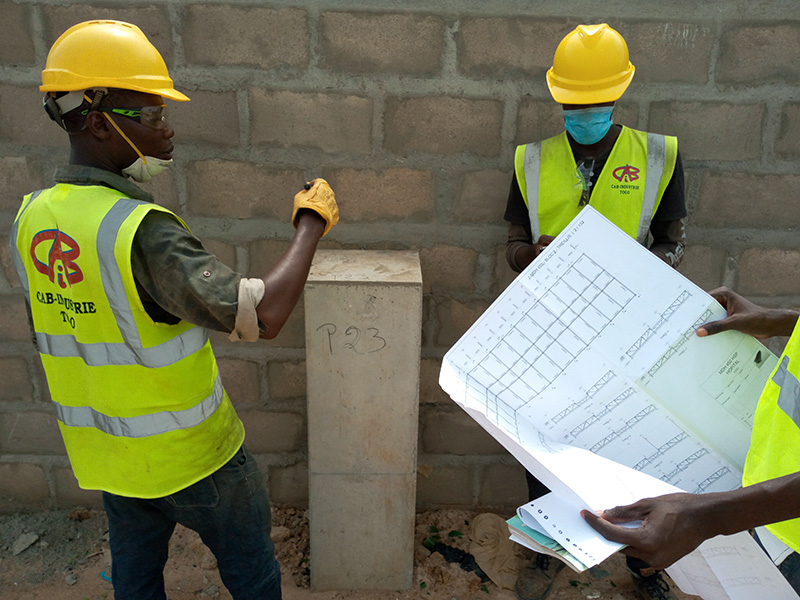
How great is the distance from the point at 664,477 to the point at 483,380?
0.40m

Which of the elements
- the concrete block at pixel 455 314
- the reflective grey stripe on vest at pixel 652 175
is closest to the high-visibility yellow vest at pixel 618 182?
the reflective grey stripe on vest at pixel 652 175

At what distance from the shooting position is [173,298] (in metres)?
1.51

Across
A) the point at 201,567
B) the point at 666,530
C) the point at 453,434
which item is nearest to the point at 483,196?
the point at 453,434

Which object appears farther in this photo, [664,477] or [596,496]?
[664,477]

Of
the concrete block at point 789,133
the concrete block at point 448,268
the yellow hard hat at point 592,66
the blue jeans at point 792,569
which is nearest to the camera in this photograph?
the blue jeans at point 792,569

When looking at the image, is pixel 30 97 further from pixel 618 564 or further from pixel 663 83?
pixel 618 564

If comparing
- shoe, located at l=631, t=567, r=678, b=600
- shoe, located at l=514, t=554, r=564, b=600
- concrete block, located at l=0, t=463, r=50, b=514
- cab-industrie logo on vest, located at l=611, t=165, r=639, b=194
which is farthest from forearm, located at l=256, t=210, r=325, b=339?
concrete block, located at l=0, t=463, r=50, b=514

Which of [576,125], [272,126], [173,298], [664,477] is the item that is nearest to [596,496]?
[664,477]

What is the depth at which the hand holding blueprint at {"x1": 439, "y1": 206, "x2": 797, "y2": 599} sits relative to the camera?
123cm

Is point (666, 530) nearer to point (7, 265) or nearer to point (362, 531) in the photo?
point (362, 531)

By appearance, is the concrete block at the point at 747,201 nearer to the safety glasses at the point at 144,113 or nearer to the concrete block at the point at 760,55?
the concrete block at the point at 760,55

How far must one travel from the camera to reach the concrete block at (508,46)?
2424 millimetres

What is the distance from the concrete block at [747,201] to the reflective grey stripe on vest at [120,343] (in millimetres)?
2109

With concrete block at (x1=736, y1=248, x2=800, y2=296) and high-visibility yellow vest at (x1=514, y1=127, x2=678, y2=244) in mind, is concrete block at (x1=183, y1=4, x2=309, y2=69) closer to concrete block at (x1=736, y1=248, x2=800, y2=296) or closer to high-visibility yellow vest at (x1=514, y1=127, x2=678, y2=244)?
high-visibility yellow vest at (x1=514, y1=127, x2=678, y2=244)
